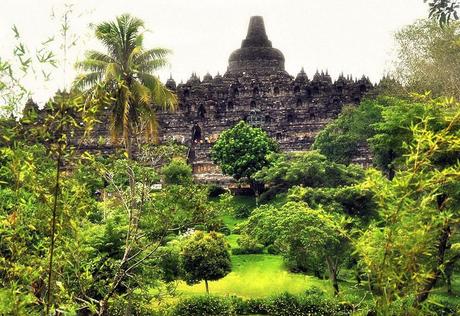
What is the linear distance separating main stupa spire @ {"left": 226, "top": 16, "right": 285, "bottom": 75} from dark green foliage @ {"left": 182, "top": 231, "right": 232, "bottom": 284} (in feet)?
128

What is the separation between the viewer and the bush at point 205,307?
21750 millimetres

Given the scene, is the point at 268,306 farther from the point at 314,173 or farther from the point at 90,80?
the point at 314,173

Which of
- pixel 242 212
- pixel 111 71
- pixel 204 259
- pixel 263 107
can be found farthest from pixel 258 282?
pixel 263 107

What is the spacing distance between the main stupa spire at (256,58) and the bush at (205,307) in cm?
4256

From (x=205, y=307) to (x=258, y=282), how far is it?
5.22m

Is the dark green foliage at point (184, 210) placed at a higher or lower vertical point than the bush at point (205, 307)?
higher

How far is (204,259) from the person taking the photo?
24562mm

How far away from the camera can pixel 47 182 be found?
815cm

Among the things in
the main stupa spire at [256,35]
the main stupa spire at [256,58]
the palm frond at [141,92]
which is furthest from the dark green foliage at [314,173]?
the main stupa spire at [256,35]

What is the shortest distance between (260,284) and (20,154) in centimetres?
2108

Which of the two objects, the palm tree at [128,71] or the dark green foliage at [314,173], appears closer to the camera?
the palm tree at [128,71]

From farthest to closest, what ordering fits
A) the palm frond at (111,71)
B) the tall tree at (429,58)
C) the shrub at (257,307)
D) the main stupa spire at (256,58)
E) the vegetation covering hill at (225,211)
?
1. the main stupa spire at (256,58)
2. the tall tree at (429,58)
3. the shrub at (257,307)
4. the palm frond at (111,71)
5. the vegetation covering hill at (225,211)

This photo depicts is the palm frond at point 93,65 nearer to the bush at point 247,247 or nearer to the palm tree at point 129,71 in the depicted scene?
the palm tree at point 129,71

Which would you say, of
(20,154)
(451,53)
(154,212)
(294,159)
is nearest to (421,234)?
(20,154)
